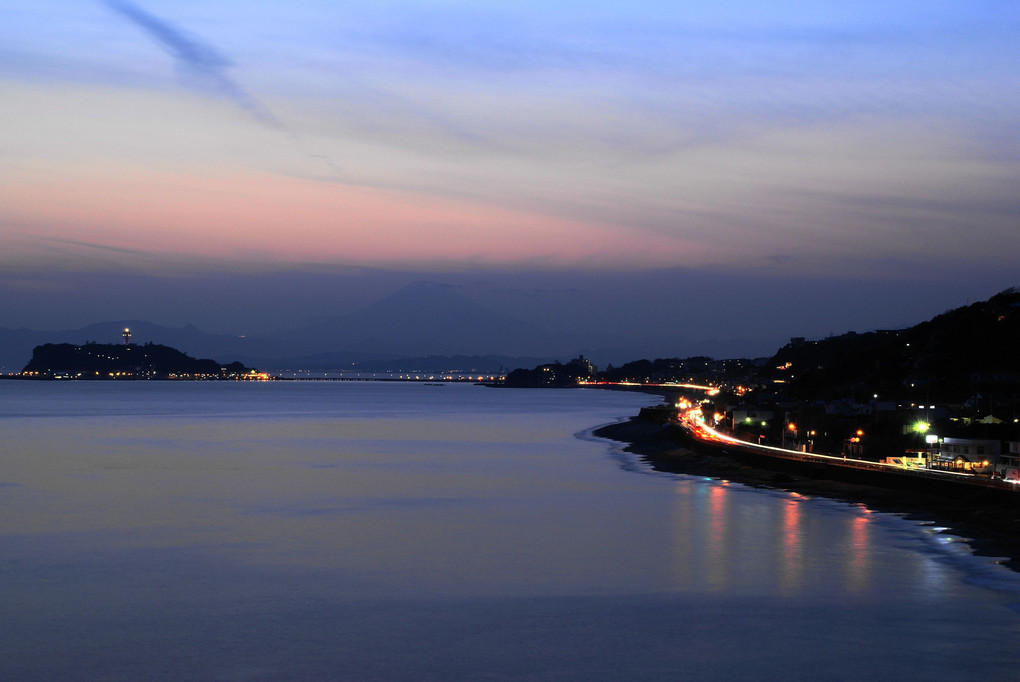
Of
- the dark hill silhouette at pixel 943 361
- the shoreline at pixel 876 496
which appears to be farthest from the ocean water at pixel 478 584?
the dark hill silhouette at pixel 943 361

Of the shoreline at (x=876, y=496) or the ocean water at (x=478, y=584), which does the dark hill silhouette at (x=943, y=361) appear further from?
the ocean water at (x=478, y=584)

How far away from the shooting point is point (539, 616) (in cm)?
1545

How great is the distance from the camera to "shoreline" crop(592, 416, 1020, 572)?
70.2ft

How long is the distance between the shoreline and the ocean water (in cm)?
75

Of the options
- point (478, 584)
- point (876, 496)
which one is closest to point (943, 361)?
point (876, 496)

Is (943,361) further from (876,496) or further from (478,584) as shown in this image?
(478,584)

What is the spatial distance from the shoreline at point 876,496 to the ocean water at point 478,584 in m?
0.75

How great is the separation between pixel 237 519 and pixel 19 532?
5.14 meters

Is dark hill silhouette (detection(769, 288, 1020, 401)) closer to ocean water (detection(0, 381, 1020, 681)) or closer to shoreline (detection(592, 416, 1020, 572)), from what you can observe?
shoreline (detection(592, 416, 1020, 572))

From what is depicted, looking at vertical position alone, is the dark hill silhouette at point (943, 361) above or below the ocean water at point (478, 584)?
above

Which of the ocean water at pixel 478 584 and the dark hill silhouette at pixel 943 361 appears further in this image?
the dark hill silhouette at pixel 943 361

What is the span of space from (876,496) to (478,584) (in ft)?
53.3

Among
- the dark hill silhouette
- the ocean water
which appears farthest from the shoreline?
the dark hill silhouette

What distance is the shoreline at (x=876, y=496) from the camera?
70.2ft
